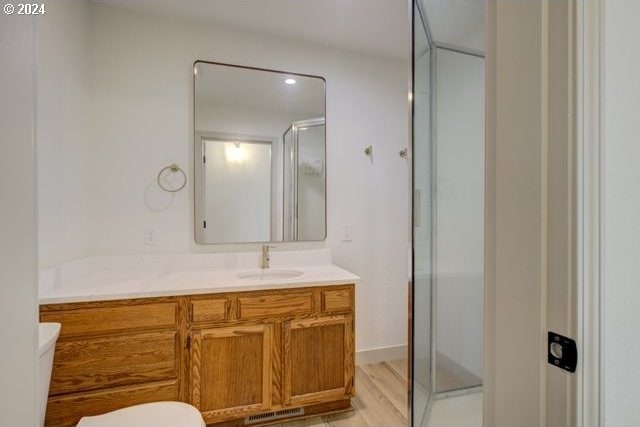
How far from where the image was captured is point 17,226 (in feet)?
2.69

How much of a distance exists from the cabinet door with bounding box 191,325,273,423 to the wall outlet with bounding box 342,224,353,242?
963mm

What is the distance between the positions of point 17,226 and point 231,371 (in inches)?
48.3

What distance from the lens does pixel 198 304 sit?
1.64 m

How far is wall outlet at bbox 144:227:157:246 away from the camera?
203cm

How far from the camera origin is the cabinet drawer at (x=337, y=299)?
1.84 metres

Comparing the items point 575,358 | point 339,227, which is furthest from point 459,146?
point 575,358

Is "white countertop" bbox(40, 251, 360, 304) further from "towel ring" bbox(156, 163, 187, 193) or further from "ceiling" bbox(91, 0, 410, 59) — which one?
"ceiling" bbox(91, 0, 410, 59)

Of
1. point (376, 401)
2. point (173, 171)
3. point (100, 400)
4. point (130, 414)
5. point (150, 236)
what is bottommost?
point (376, 401)

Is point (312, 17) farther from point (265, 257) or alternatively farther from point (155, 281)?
point (155, 281)

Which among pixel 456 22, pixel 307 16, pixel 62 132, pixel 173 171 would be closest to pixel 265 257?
pixel 173 171

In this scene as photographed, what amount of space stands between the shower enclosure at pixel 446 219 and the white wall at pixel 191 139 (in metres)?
0.80

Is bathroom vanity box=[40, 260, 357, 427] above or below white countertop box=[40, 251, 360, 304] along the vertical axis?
below

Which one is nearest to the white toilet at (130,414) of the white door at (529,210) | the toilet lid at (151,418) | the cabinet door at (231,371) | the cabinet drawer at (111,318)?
the toilet lid at (151,418)

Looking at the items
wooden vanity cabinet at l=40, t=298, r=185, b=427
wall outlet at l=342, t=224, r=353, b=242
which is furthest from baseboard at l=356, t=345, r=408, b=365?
wooden vanity cabinet at l=40, t=298, r=185, b=427
